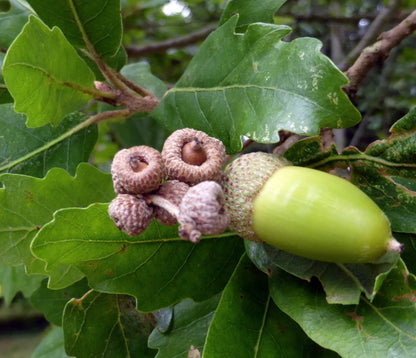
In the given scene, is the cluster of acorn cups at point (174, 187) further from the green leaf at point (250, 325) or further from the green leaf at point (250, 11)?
the green leaf at point (250, 11)

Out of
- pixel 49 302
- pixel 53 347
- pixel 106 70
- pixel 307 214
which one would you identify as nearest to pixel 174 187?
pixel 307 214

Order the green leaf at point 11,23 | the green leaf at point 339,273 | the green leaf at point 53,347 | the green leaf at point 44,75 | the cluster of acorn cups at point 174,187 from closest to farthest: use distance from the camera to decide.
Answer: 1. the cluster of acorn cups at point 174,187
2. the green leaf at point 339,273
3. the green leaf at point 44,75
4. the green leaf at point 11,23
5. the green leaf at point 53,347

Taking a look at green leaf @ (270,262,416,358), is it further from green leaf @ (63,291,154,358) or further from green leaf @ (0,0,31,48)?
green leaf @ (0,0,31,48)

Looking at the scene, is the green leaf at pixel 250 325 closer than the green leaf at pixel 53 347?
Yes

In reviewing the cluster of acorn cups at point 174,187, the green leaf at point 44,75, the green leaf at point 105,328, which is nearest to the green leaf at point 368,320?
the cluster of acorn cups at point 174,187

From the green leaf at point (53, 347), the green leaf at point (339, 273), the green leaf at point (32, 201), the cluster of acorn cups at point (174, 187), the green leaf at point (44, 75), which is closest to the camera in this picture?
the cluster of acorn cups at point (174, 187)

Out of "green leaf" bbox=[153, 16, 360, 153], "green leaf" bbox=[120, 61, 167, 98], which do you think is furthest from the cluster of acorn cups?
"green leaf" bbox=[120, 61, 167, 98]
